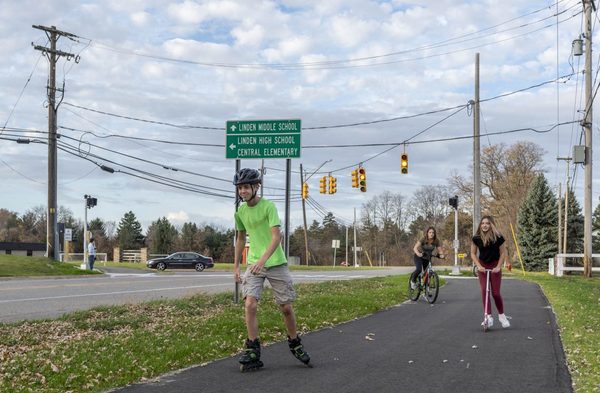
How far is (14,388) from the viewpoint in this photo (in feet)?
18.0

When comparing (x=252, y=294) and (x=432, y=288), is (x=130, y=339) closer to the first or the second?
(x=252, y=294)

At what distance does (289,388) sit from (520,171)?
2665 inches

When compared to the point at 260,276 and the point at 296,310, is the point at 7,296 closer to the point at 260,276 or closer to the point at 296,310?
the point at 296,310

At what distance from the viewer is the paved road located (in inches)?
225

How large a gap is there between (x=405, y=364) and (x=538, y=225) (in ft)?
183

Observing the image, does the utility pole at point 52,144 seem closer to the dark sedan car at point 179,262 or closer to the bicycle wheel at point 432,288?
the dark sedan car at point 179,262

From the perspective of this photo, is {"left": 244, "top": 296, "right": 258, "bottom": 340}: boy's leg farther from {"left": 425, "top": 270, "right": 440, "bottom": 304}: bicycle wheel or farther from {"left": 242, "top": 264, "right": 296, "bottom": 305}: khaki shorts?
{"left": 425, "top": 270, "right": 440, "bottom": 304}: bicycle wheel

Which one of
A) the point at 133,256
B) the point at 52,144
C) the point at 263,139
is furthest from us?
the point at 133,256

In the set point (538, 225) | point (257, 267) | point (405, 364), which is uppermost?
point (257, 267)

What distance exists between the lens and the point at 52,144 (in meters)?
33.6

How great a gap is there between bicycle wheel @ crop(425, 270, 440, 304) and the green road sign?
3936 mm

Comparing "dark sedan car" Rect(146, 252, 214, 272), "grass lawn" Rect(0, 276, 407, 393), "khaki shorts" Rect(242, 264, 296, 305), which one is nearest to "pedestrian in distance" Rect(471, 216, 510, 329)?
"grass lawn" Rect(0, 276, 407, 393)

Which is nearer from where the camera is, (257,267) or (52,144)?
(257,267)

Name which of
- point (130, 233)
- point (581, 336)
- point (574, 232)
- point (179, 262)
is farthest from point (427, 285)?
point (130, 233)
